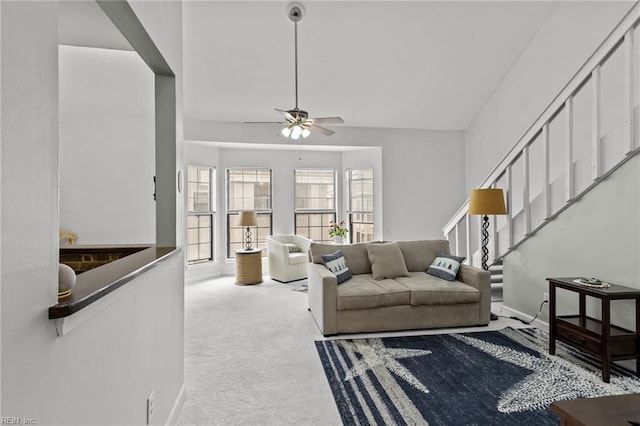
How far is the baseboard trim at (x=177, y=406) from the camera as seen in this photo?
83.9 inches

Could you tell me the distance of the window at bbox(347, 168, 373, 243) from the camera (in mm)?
6993

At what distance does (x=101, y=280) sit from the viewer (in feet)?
4.13

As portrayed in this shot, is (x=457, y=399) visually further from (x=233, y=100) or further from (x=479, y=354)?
(x=233, y=100)

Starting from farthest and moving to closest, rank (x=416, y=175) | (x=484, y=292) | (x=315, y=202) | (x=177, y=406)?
(x=315, y=202), (x=416, y=175), (x=484, y=292), (x=177, y=406)

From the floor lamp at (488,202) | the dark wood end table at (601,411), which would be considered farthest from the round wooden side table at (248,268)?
the dark wood end table at (601,411)

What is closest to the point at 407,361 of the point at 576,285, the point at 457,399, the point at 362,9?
the point at 457,399

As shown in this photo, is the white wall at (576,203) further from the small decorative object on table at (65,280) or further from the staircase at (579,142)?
the small decorative object on table at (65,280)

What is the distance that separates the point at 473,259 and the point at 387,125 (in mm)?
2881

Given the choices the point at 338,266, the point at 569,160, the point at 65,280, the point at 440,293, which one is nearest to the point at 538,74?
the point at 569,160

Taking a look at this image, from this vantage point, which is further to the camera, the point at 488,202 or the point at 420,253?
the point at 420,253

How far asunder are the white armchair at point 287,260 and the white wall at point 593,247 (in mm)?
3270

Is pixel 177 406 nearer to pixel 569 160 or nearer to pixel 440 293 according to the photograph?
pixel 440 293

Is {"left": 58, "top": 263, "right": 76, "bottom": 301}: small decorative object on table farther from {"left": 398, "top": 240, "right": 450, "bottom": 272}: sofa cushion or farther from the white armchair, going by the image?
the white armchair

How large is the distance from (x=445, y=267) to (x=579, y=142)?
2322 mm
